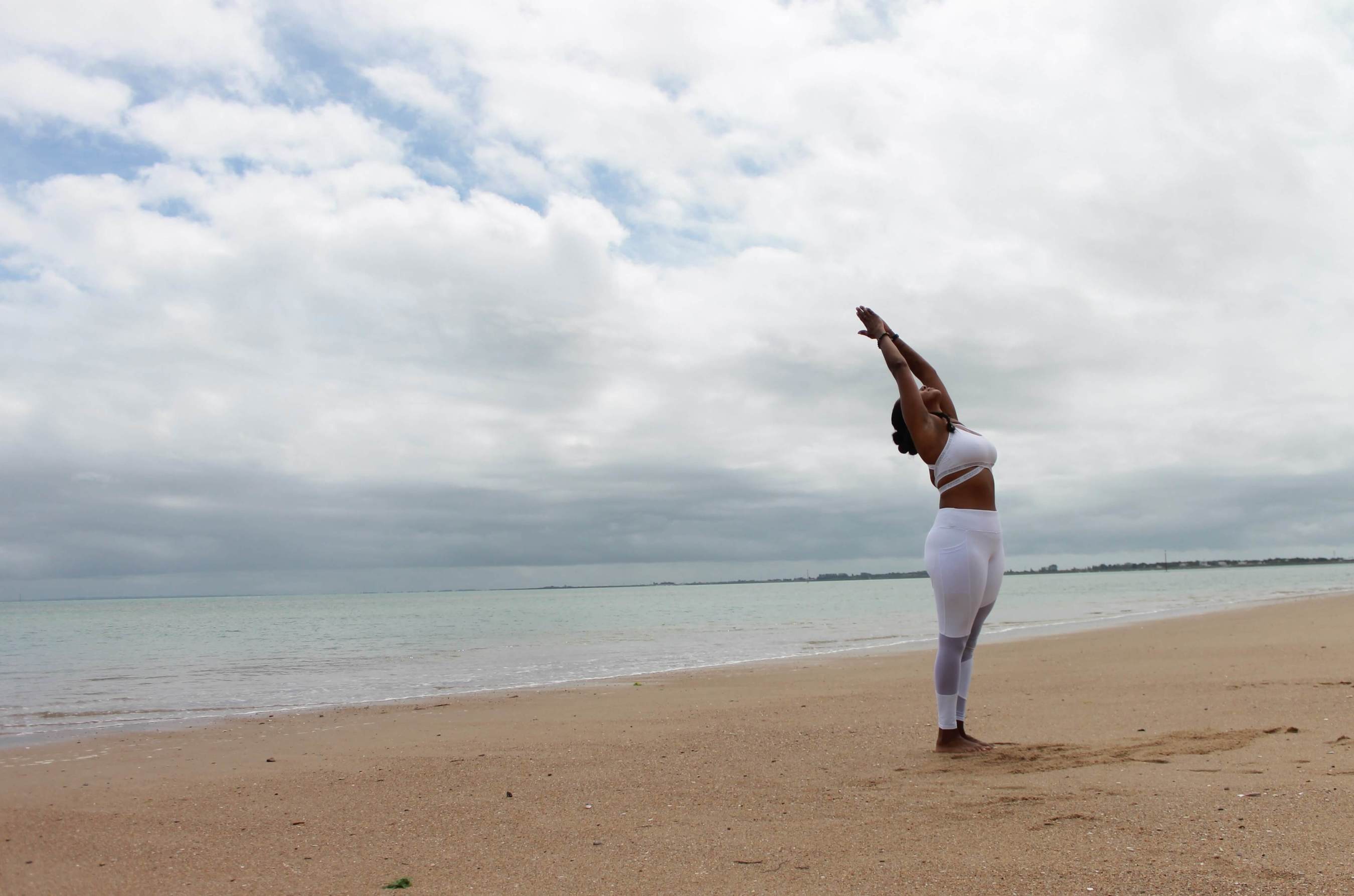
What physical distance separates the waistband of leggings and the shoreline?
305 inches

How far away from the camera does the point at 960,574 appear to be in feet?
16.0

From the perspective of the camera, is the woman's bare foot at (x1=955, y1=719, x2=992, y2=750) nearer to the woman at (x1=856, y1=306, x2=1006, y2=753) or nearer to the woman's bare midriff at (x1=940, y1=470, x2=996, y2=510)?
the woman at (x1=856, y1=306, x2=1006, y2=753)

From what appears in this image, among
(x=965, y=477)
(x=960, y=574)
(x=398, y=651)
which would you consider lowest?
(x=398, y=651)

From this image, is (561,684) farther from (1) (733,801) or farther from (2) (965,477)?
(2) (965,477)

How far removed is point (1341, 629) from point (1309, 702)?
11.1 metres

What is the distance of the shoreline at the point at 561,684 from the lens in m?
9.12

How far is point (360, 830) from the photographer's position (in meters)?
4.22

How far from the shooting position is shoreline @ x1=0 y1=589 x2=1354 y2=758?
9.12 meters

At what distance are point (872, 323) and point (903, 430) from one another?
2.02 feet

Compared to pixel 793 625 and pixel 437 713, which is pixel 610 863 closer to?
pixel 437 713

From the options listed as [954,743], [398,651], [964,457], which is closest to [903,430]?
[964,457]

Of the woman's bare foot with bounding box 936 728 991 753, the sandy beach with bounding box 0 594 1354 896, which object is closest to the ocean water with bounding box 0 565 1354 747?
the sandy beach with bounding box 0 594 1354 896

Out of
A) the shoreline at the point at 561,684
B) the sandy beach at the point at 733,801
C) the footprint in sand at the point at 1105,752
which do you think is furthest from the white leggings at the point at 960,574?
the shoreline at the point at 561,684

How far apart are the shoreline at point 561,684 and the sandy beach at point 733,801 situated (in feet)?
2.03
